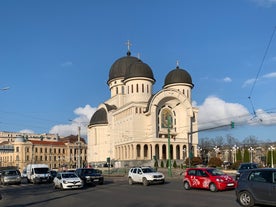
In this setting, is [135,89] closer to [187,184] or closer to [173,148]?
[173,148]

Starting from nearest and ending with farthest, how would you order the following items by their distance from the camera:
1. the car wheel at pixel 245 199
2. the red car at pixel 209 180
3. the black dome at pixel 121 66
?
the car wheel at pixel 245 199 → the red car at pixel 209 180 → the black dome at pixel 121 66

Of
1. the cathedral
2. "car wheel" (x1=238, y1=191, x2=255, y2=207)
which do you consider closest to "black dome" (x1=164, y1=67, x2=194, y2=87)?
the cathedral

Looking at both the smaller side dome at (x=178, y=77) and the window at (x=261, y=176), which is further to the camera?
the smaller side dome at (x=178, y=77)

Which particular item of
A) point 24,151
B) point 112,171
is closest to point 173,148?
point 112,171

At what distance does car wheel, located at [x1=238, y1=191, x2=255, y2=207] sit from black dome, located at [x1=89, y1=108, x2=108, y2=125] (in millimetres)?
80514

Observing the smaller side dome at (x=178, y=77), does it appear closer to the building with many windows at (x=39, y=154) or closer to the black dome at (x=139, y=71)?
the black dome at (x=139, y=71)

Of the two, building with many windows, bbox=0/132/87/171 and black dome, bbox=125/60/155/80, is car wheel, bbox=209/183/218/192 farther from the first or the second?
building with many windows, bbox=0/132/87/171

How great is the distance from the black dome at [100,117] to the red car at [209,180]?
233 feet

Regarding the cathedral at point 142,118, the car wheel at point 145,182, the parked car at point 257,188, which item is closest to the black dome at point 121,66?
the cathedral at point 142,118

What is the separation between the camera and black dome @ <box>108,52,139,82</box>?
95.6 m

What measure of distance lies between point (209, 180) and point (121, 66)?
244 feet

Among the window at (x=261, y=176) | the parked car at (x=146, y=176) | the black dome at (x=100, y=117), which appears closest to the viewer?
the window at (x=261, y=176)

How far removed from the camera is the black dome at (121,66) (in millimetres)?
95556

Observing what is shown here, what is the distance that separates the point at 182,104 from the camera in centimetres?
8512
